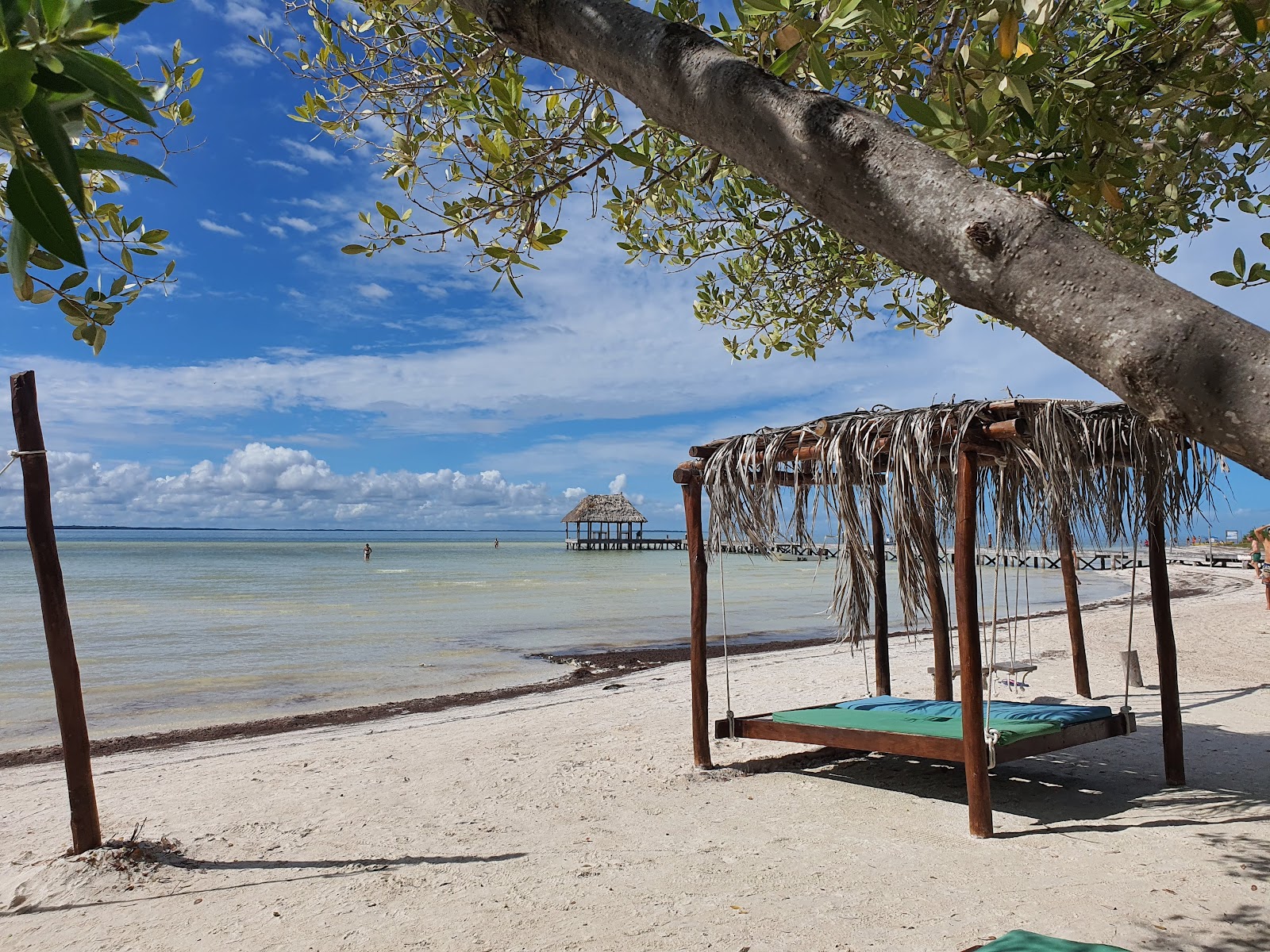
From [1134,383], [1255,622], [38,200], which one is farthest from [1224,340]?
[1255,622]

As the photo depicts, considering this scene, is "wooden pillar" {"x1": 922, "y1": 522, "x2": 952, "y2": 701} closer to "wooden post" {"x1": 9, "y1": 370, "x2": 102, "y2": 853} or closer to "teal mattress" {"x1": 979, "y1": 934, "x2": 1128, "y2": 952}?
"teal mattress" {"x1": 979, "y1": 934, "x2": 1128, "y2": 952}

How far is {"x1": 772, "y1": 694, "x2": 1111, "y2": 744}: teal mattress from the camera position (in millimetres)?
5102

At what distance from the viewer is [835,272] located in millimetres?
5562

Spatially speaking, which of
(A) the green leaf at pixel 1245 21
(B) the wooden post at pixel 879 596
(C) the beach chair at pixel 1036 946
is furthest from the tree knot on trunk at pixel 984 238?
(B) the wooden post at pixel 879 596

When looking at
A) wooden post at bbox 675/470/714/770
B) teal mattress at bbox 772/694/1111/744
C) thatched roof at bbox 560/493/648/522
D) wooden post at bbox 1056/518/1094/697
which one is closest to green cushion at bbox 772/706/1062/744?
teal mattress at bbox 772/694/1111/744

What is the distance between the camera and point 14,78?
2.48 feet

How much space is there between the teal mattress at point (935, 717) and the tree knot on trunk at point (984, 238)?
437cm

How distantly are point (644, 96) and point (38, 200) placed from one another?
1.01 meters

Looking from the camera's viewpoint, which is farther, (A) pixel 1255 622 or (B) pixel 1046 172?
(A) pixel 1255 622

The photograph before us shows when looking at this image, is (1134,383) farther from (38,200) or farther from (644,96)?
(38,200)

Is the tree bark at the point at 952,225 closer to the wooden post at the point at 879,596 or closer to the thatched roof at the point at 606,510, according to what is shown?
the wooden post at the point at 879,596

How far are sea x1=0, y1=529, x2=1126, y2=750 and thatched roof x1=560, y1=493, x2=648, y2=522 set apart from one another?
2276cm

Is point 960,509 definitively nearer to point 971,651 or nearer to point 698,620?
point 971,651

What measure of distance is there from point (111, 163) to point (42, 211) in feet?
0.36
